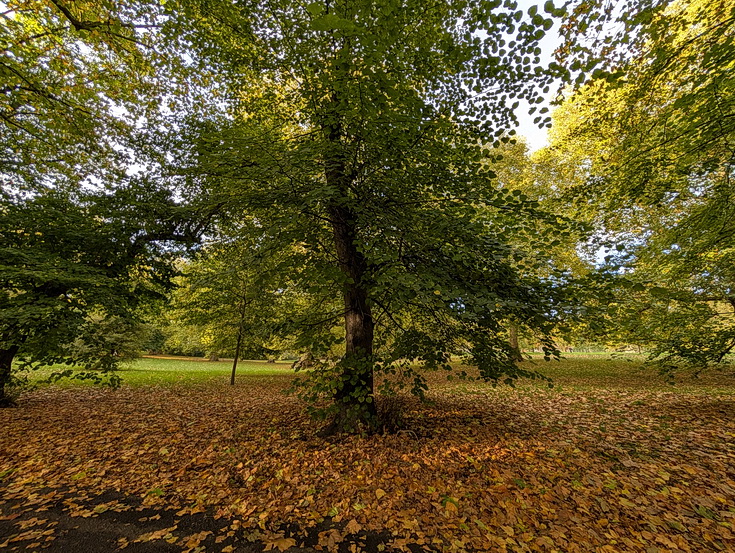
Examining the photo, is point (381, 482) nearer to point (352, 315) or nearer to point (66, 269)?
point (352, 315)

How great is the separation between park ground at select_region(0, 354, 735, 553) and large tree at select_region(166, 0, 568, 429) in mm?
1249

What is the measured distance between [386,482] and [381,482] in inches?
2.8

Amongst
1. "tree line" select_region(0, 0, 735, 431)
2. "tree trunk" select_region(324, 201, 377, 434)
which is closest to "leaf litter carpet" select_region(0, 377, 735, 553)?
"tree trunk" select_region(324, 201, 377, 434)

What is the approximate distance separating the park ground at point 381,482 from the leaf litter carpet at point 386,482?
2cm

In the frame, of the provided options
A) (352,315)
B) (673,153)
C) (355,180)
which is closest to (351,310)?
(352,315)

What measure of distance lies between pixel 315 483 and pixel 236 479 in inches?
48.3

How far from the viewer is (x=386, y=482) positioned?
4.16 m

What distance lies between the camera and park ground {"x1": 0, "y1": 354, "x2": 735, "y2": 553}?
3146mm

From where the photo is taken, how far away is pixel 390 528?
337 cm

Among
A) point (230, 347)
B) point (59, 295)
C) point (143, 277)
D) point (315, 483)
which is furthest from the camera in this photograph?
point (230, 347)

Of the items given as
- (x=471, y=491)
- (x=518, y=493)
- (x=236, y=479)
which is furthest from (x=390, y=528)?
(x=236, y=479)

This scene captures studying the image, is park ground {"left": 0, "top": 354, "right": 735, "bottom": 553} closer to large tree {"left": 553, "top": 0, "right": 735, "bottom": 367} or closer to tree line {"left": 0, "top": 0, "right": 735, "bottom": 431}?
tree line {"left": 0, "top": 0, "right": 735, "bottom": 431}

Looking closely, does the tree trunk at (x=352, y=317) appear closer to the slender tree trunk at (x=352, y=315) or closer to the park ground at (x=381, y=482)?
the slender tree trunk at (x=352, y=315)

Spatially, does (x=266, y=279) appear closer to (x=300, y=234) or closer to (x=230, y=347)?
(x=300, y=234)
